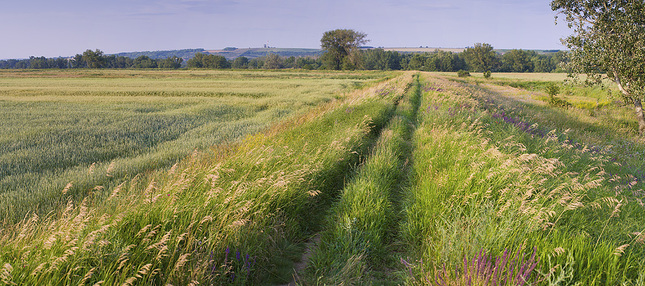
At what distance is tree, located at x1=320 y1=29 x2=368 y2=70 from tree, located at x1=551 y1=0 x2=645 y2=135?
265 ft

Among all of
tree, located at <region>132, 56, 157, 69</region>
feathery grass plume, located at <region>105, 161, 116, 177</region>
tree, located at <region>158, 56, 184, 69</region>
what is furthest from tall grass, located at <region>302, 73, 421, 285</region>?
tree, located at <region>132, 56, 157, 69</region>

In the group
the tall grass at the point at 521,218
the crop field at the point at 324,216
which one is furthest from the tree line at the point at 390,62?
the tall grass at the point at 521,218

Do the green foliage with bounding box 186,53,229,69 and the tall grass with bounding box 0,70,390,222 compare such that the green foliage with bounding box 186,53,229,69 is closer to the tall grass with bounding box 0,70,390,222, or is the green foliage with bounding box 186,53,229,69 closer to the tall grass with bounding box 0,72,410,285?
the tall grass with bounding box 0,70,390,222

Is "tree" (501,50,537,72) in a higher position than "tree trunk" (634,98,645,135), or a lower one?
higher

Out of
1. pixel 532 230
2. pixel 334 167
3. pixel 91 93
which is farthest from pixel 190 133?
pixel 91 93

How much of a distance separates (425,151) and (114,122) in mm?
12434

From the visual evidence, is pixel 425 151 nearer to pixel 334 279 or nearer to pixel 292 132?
pixel 292 132

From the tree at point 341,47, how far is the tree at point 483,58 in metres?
→ 49.1

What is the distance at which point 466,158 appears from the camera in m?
5.27

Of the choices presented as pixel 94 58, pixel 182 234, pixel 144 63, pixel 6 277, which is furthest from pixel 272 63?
pixel 6 277

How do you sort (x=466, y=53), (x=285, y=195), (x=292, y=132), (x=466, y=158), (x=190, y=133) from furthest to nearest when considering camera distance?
(x=466, y=53)
(x=190, y=133)
(x=292, y=132)
(x=466, y=158)
(x=285, y=195)

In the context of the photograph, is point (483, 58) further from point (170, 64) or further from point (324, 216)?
point (324, 216)

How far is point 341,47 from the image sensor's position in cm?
9744

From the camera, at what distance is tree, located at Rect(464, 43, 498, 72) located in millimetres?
115062
